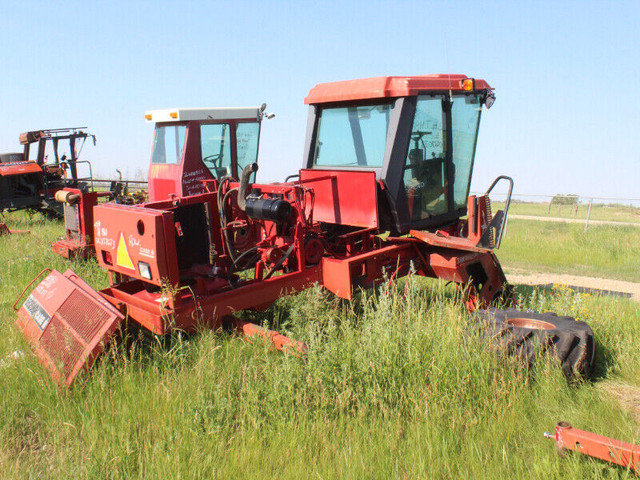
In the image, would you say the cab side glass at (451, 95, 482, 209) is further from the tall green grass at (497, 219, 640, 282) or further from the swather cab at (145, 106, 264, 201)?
the tall green grass at (497, 219, 640, 282)

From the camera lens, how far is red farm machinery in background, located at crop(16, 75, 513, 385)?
14.3 feet

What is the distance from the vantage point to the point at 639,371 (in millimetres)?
4055

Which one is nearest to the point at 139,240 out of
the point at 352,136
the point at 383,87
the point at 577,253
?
the point at 352,136

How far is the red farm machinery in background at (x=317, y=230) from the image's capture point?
4.37m

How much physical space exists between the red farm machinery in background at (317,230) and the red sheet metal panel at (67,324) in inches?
0.5

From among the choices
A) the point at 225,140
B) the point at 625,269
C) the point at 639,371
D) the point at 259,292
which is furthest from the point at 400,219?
the point at 625,269

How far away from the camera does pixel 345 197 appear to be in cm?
568

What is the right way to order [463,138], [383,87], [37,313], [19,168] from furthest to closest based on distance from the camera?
1. [19,168]
2. [463,138]
3. [383,87]
4. [37,313]

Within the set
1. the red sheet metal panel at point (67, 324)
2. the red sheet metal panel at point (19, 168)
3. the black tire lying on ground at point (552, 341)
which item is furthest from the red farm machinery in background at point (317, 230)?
the red sheet metal panel at point (19, 168)

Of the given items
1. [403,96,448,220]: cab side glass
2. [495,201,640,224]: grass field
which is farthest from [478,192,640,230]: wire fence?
[403,96,448,220]: cab side glass

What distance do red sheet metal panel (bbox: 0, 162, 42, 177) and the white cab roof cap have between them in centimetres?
734

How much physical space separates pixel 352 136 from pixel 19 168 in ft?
38.8

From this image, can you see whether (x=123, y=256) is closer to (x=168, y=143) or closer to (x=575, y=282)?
(x=168, y=143)

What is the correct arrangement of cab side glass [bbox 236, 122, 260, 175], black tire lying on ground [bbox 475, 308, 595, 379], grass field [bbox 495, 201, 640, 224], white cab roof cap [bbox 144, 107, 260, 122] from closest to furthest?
black tire lying on ground [bbox 475, 308, 595, 379] → white cab roof cap [bbox 144, 107, 260, 122] → cab side glass [bbox 236, 122, 260, 175] → grass field [bbox 495, 201, 640, 224]
